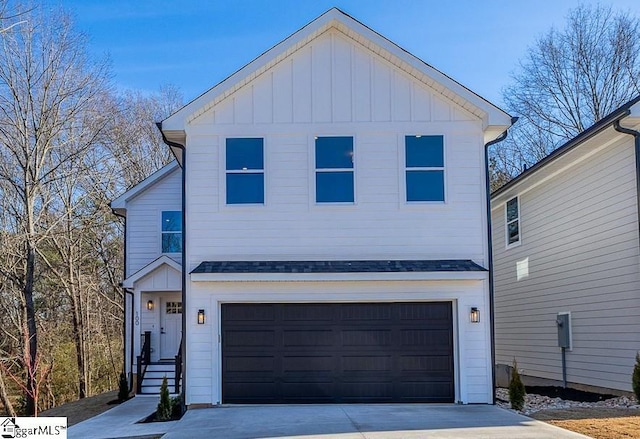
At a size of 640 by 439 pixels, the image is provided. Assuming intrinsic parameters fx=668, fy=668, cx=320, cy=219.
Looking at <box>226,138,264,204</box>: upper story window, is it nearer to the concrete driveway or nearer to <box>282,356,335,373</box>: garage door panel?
<box>282,356,335,373</box>: garage door panel

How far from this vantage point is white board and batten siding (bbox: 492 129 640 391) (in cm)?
1181

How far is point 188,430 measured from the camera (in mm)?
9617

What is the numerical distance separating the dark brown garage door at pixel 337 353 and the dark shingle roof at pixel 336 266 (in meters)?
0.73

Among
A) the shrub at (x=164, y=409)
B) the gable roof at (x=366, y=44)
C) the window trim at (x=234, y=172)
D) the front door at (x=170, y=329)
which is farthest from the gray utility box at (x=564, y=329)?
the front door at (x=170, y=329)

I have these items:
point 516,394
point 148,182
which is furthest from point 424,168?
point 148,182

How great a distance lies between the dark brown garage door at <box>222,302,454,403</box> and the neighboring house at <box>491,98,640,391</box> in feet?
10.0

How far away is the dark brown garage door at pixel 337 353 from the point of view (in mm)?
12008

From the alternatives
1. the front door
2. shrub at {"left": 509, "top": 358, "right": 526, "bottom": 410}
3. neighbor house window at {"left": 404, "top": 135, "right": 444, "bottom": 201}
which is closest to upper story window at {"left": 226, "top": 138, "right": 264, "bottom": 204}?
neighbor house window at {"left": 404, "top": 135, "right": 444, "bottom": 201}

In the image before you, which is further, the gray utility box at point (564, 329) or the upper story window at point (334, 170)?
the gray utility box at point (564, 329)

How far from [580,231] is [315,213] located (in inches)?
219

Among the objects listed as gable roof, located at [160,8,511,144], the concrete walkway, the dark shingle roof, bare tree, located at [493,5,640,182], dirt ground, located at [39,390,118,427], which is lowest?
dirt ground, located at [39,390,118,427]

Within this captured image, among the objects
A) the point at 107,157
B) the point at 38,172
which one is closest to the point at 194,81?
the point at 107,157

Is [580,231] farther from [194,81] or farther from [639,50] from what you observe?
[194,81]

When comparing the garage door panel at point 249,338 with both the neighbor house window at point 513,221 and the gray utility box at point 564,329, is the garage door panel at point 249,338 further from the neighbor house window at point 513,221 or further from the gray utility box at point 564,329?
the neighbor house window at point 513,221
